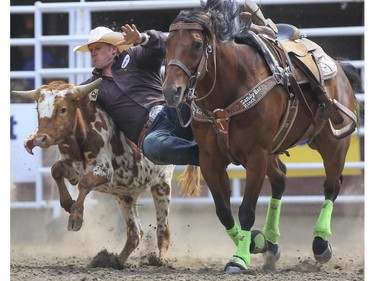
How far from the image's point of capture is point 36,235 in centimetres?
827

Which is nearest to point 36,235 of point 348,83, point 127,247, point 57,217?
point 57,217

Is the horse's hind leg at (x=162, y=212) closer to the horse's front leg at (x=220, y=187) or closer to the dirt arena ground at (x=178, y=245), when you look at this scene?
the dirt arena ground at (x=178, y=245)

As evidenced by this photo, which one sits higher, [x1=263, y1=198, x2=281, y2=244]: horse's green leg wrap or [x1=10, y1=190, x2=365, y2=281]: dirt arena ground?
[x1=263, y1=198, x2=281, y2=244]: horse's green leg wrap

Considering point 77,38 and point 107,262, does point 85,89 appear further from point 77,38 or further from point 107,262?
point 77,38

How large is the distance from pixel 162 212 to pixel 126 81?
34.5 inches

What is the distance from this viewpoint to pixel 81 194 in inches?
228

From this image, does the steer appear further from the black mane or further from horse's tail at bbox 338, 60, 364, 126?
horse's tail at bbox 338, 60, 364, 126

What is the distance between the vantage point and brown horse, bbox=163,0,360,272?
5121mm

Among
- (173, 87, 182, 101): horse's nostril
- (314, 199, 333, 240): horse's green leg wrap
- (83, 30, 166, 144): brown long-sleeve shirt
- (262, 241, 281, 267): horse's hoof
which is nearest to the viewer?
(173, 87, 182, 101): horse's nostril

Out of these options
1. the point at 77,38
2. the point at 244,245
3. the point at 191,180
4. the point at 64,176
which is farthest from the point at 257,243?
the point at 77,38

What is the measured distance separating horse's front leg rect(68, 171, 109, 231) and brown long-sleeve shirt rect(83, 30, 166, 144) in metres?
0.40

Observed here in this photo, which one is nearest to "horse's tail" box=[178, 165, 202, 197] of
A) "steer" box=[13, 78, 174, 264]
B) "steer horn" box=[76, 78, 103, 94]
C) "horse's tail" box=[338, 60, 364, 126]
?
"steer" box=[13, 78, 174, 264]

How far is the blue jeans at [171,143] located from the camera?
19.1ft

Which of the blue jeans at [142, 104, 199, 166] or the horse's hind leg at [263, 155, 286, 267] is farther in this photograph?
the horse's hind leg at [263, 155, 286, 267]
